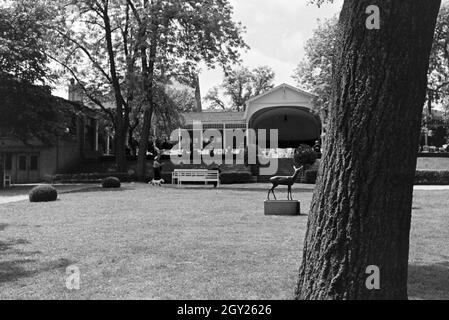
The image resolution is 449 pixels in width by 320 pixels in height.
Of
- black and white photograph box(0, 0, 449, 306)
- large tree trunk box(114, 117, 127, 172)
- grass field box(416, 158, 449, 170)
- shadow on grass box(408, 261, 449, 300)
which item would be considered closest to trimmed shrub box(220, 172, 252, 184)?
black and white photograph box(0, 0, 449, 306)

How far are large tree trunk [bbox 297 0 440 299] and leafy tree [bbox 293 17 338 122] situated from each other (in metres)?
34.4

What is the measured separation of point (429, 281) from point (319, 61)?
38.7 m

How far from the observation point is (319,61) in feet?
141

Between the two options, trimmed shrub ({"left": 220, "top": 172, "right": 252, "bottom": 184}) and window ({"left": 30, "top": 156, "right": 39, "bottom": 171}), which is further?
window ({"left": 30, "top": 156, "right": 39, "bottom": 171})

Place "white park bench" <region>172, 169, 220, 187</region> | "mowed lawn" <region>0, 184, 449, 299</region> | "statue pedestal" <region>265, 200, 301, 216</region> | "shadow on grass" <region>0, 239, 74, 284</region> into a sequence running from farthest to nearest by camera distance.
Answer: "white park bench" <region>172, 169, 220, 187</region>
"statue pedestal" <region>265, 200, 301, 216</region>
"shadow on grass" <region>0, 239, 74, 284</region>
"mowed lawn" <region>0, 184, 449, 299</region>

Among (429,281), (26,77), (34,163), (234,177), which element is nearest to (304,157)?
(234,177)

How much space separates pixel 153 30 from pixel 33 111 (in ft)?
29.1

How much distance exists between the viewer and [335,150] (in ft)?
13.2

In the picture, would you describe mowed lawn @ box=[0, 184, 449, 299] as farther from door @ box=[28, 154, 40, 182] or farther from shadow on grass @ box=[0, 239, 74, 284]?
door @ box=[28, 154, 40, 182]

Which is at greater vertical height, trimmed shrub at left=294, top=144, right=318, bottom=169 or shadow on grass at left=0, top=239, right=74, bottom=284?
trimmed shrub at left=294, top=144, right=318, bottom=169

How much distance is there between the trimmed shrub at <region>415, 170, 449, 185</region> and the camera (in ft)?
93.8

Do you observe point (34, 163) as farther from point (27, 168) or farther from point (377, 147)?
point (377, 147)

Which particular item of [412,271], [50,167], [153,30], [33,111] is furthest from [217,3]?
[412,271]

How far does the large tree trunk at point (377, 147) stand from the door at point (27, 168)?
3702 centimetres
